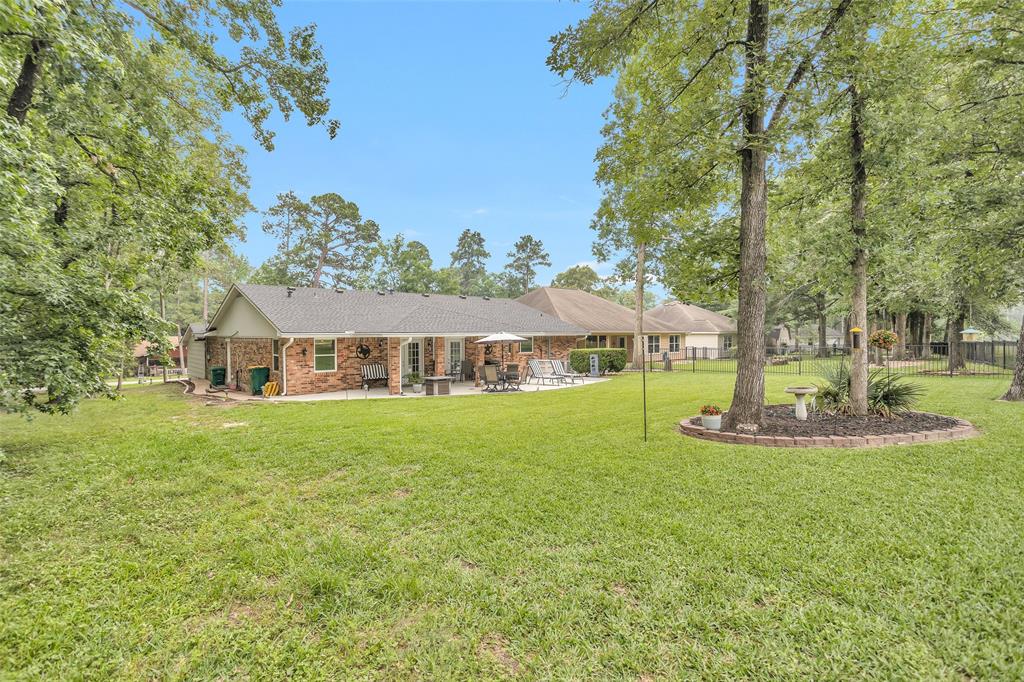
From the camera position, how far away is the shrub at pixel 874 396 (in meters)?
7.73

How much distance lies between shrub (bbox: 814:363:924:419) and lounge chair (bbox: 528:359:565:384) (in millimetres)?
9610

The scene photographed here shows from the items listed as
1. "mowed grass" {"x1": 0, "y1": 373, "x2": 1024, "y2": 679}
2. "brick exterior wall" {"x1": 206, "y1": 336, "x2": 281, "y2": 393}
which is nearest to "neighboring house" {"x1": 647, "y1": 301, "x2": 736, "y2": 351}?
"brick exterior wall" {"x1": 206, "y1": 336, "x2": 281, "y2": 393}

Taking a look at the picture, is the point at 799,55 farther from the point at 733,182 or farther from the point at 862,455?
the point at 862,455

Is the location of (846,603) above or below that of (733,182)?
below

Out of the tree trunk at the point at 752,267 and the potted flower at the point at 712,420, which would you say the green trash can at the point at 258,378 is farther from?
the tree trunk at the point at 752,267

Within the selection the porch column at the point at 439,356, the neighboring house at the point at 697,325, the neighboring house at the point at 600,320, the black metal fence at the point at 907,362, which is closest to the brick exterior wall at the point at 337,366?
the porch column at the point at 439,356

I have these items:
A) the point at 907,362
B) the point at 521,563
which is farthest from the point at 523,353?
the point at 907,362

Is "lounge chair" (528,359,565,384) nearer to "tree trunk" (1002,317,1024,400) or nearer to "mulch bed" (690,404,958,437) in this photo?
"mulch bed" (690,404,958,437)

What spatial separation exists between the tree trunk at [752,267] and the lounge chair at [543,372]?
10.0 metres

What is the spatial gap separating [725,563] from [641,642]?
1134mm

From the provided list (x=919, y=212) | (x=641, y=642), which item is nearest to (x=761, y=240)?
(x=919, y=212)

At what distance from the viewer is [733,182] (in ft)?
29.0

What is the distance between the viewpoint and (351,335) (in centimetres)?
1457

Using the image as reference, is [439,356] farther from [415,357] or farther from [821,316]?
[821,316]
